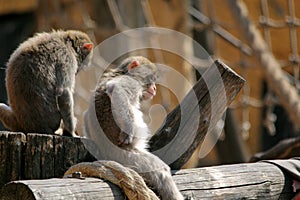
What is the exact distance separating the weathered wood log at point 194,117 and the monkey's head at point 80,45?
990 millimetres

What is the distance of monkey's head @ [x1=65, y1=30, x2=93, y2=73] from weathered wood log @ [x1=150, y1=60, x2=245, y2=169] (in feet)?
3.25

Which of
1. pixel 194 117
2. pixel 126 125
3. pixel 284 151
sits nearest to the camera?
pixel 194 117

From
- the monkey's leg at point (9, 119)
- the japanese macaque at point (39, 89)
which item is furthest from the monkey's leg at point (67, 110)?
the monkey's leg at point (9, 119)

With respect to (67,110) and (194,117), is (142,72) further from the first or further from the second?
(194,117)

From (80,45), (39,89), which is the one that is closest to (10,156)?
(39,89)

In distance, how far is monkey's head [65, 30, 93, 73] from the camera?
12.0 feet

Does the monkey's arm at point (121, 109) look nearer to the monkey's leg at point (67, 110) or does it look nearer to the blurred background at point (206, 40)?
the monkey's leg at point (67, 110)

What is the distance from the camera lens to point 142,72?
3.36 m

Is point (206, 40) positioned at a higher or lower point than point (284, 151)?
higher

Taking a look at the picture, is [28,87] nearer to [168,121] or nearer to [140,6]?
[168,121]

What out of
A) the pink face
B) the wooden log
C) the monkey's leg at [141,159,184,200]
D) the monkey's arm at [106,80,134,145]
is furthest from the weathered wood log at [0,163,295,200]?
the pink face

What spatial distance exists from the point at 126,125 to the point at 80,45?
87 centimetres

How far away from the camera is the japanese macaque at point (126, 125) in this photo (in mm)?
2590

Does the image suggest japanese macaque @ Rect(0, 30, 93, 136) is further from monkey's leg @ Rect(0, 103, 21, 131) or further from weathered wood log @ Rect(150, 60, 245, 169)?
weathered wood log @ Rect(150, 60, 245, 169)
